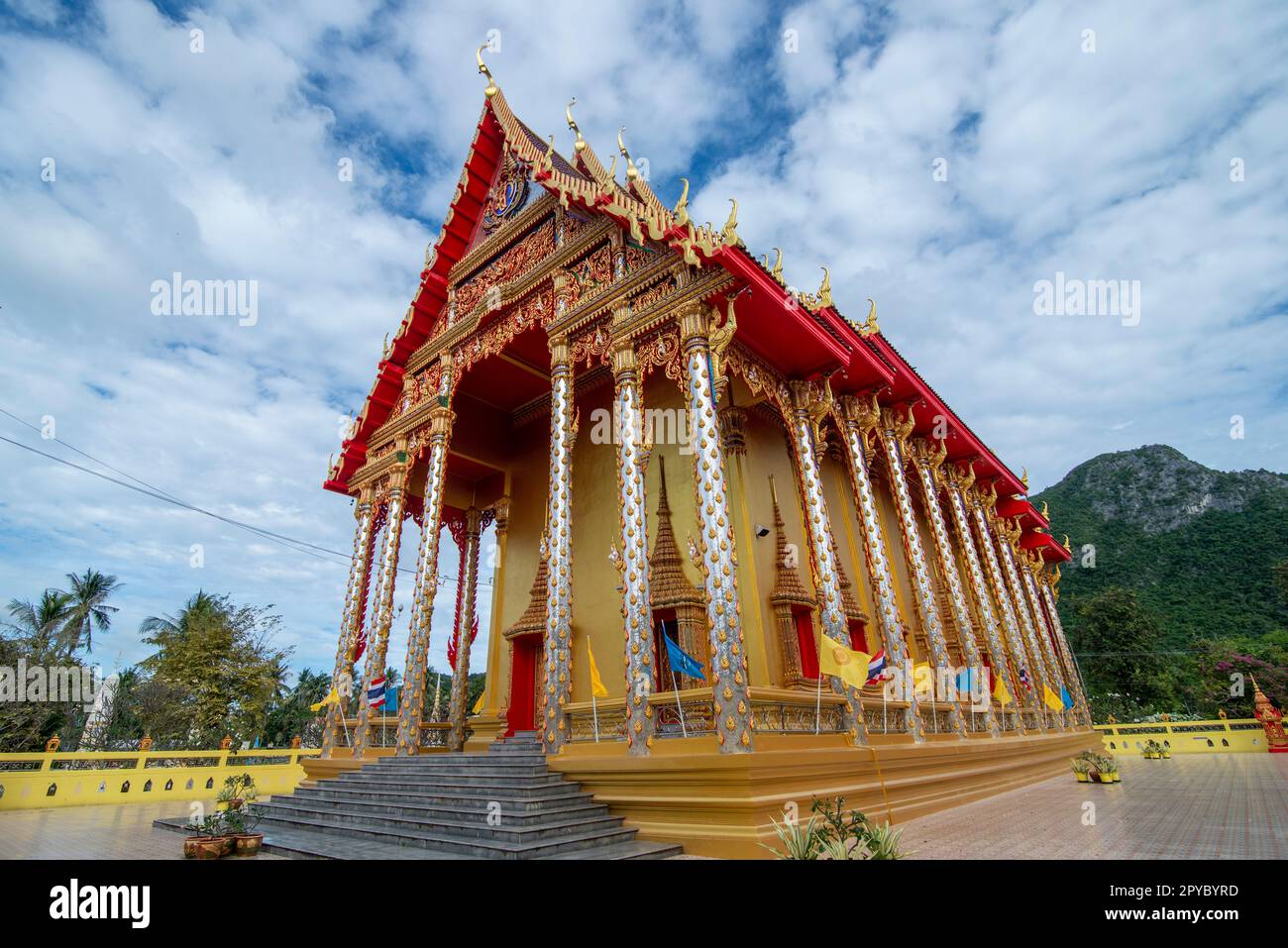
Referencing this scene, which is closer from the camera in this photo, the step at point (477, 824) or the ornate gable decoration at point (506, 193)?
the step at point (477, 824)

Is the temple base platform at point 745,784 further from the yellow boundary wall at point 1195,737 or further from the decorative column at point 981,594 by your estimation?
the yellow boundary wall at point 1195,737

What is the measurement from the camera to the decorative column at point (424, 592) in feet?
30.7

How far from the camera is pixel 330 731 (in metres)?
10.6

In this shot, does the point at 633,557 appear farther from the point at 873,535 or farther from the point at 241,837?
the point at 241,837

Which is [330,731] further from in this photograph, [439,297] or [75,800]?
[439,297]

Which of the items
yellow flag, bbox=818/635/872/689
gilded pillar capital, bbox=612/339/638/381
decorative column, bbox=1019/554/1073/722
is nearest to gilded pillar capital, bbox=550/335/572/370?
gilded pillar capital, bbox=612/339/638/381

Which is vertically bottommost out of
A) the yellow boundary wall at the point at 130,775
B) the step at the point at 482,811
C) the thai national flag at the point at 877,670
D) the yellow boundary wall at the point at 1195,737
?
the yellow boundary wall at the point at 1195,737

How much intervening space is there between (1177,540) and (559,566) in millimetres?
48323

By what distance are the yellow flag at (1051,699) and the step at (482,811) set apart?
41.9ft

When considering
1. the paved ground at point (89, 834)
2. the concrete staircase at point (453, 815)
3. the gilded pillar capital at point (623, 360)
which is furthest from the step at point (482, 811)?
the gilded pillar capital at point (623, 360)

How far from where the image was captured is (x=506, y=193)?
12859mm

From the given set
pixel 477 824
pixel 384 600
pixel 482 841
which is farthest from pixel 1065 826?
pixel 384 600

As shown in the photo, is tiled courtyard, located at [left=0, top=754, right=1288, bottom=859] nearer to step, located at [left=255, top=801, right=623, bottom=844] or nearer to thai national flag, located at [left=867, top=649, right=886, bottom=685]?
step, located at [left=255, top=801, right=623, bottom=844]

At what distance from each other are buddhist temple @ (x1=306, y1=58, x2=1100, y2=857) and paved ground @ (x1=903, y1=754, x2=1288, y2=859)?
2.72 ft
